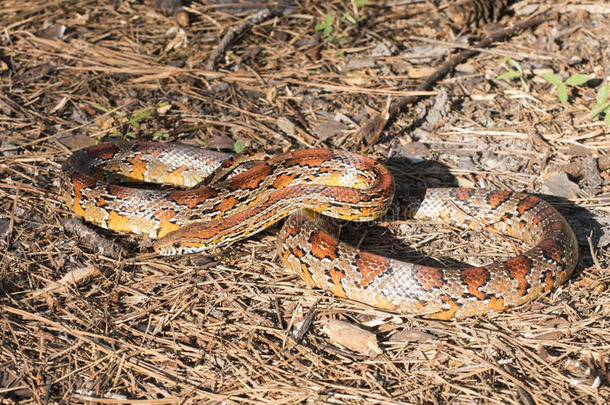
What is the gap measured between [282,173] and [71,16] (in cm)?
495

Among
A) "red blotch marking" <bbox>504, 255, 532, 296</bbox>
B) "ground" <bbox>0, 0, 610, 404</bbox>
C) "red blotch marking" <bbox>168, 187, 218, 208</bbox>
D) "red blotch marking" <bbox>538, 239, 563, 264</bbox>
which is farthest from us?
"red blotch marking" <bbox>168, 187, 218, 208</bbox>

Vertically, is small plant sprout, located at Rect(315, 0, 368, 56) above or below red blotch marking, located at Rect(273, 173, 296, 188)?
above

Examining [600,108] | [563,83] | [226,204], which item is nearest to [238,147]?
[226,204]

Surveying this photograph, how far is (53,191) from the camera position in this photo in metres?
6.40

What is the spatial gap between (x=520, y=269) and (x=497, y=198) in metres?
1.24

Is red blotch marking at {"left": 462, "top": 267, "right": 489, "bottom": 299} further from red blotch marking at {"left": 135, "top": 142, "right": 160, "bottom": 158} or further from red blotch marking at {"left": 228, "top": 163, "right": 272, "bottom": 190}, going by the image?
red blotch marking at {"left": 135, "top": 142, "right": 160, "bottom": 158}

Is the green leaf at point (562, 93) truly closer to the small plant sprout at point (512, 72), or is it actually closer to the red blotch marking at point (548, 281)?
the small plant sprout at point (512, 72)

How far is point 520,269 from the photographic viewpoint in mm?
5066

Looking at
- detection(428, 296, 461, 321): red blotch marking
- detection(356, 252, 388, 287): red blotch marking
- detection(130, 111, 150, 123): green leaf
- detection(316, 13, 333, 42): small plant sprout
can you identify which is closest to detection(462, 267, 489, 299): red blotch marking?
→ detection(428, 296, 461, 321): red blotch marking

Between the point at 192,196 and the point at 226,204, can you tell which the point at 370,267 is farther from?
the point at 192,196

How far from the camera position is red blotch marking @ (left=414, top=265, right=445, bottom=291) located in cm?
491

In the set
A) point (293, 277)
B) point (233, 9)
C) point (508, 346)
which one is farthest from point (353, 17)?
point (508, 346)

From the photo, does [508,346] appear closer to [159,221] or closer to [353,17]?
[159,221]

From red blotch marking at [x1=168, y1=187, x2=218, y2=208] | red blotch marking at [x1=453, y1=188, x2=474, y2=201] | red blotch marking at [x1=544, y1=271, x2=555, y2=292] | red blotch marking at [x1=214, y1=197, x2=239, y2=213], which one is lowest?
red blotch marking at [x1=214, y1=197, x2=239, y2=213]
